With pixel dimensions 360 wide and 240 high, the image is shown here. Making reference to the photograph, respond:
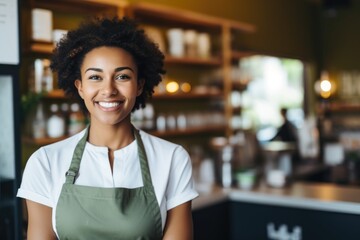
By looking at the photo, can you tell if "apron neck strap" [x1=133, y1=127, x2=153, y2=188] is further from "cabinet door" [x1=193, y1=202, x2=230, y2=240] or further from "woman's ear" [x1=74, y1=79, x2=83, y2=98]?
"cabinet door" [x1=193, y1=202, x2=230, y2=240]

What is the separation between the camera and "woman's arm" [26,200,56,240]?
57.4 inches

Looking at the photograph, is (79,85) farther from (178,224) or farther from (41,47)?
(41,47)

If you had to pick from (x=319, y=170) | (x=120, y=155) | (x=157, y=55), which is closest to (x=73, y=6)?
(x=157, y=55)

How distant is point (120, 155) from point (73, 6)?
195 cm

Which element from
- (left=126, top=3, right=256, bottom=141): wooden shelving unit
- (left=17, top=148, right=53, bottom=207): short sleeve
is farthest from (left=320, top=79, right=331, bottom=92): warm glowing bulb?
(left=17, top=148, right=53, bottom=207): short sleeve

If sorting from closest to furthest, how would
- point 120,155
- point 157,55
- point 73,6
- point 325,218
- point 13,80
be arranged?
point 120,155
point 157,55
point 13,80
point 325,218
point 73,6

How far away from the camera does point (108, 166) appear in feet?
5.10

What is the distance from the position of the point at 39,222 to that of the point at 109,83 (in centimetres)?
49

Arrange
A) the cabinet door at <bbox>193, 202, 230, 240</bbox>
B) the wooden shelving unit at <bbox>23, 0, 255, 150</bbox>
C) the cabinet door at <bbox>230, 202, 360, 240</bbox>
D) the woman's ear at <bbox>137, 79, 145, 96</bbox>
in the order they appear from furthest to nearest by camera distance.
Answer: the wooden shelving unit at <bbox>23, 0, 255, 150</bbox>, the cabinet door at <bbox>193, 202, 230, 240</bbox>, the cabinet door at <bbox>230, 202, 360, 240</bbox>, the woman's ear at <bbox>137, 79, 145, 96</bbox>

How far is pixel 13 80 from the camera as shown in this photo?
2047 mm

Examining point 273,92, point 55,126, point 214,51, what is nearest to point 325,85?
point 273,92

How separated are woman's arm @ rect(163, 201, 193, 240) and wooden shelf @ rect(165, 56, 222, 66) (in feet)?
8.26

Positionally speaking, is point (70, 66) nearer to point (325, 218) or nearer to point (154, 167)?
point (154, 167)

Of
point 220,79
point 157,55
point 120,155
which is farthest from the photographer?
point 220,79
